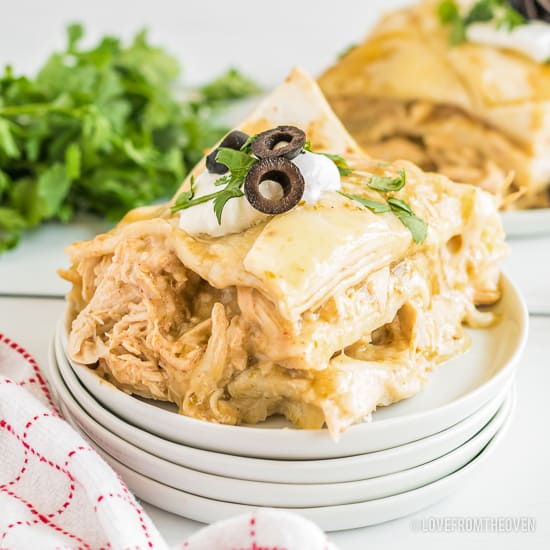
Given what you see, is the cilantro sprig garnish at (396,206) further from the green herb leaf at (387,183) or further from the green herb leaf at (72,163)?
the green herb leaf at (72,163)

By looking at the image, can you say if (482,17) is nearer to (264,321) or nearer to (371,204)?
(371,204)

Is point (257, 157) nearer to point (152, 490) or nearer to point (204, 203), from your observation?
point (204, 203)

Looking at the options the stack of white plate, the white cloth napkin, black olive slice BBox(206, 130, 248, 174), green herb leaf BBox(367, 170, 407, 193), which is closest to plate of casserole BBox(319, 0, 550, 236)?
green herb leaf BBox(367, 170, 407, 193)

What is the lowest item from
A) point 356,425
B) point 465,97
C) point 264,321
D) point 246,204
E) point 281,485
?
point 465,97

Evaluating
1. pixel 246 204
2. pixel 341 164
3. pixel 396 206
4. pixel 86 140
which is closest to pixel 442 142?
pixel 86 140

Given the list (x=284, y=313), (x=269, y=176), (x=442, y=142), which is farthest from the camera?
(x=442, y=142)

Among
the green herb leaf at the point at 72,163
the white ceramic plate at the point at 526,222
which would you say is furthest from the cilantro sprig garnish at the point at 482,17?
the green herb leaf at the point at 72,163
